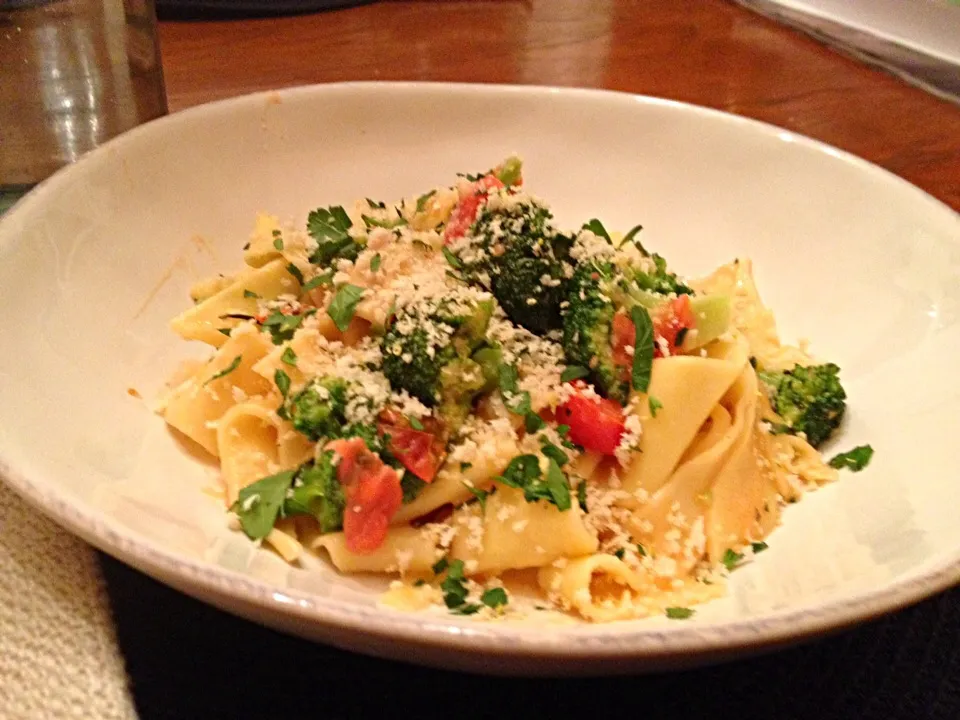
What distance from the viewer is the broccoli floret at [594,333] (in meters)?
2.04

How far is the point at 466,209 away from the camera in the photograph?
246cm

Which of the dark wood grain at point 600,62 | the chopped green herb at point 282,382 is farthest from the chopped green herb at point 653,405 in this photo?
the dark wood grain at point 600,62

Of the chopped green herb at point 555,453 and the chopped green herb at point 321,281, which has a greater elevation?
the chopped green herb at point 321,281

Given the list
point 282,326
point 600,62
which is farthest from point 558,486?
point 600,62

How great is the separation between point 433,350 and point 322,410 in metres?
0.28

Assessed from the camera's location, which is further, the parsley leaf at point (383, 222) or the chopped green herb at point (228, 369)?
A: the parsley leaf at point (383, 222)

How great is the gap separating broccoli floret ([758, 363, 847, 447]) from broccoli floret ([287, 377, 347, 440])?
115cm

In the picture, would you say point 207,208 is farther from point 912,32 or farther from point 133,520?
point 912,32

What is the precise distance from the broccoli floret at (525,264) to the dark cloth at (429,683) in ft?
2.99

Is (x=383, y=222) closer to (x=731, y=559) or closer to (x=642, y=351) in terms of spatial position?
(x=642, y=351)

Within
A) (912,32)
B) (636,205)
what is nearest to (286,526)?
(636,205)

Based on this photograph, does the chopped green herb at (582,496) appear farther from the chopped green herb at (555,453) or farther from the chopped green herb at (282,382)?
the chopped green herb at (282,382)

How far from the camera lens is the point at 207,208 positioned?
2.69 m

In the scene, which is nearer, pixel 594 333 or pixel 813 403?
pixel 594 333
